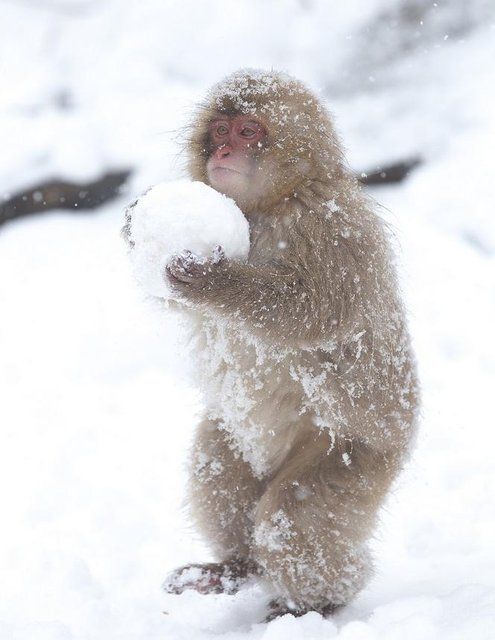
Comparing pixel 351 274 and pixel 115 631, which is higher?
pixel 351 274

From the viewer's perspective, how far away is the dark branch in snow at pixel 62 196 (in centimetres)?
718

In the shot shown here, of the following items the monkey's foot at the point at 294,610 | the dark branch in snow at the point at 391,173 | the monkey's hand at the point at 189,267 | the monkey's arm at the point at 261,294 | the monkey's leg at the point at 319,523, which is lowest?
the monkey's foot at the point at 294,610

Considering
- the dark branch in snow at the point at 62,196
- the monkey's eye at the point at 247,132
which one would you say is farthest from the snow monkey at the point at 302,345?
the dark branch in snow at the point at 62,196

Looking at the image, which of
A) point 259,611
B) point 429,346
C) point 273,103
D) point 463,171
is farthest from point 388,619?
point 463,171

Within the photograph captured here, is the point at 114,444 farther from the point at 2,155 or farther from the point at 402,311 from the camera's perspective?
the point at 2,155

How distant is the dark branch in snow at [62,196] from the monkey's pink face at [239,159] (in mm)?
4472

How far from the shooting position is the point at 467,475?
4.22 meters

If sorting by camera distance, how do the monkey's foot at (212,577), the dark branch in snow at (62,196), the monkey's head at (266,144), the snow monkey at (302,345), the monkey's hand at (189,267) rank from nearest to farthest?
the monkey's hand at (189,267)
the snow monkey at (302,345)
the monkey's head at (266,144)
the monkey's foot at (212,577)
the dark branch in snow at (62,196)

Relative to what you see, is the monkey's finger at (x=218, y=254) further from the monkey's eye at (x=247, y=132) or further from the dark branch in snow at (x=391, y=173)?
the dark branch in snow at (x=391, y=173)

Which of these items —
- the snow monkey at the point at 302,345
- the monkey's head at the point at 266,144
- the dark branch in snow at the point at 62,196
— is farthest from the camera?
the dark branch in snow at the point at 62,196

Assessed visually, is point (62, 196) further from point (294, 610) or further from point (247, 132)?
point (294, 610)

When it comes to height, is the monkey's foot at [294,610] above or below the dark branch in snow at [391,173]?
below

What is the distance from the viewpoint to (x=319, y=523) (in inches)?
112

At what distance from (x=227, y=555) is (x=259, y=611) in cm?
25
